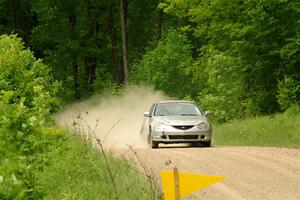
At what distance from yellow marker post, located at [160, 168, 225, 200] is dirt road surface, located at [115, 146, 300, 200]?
55.5 inches

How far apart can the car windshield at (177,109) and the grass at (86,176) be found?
7.87 metres

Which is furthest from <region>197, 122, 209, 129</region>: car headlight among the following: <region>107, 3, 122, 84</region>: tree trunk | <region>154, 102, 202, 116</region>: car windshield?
<region>107, 3, 122, 84</region>: tree trunk

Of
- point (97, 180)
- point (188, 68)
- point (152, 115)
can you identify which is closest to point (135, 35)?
point (188, 68)

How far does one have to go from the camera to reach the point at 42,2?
56.7m

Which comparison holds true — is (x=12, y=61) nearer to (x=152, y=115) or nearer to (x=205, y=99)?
(x=152, y=115)

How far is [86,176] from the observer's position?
12.4 m

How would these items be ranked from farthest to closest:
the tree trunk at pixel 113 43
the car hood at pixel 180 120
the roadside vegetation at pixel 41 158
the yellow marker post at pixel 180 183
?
the tree trunk at pixel 113 43 → the car hood at pixel 180 120 → the yellow marker post at pixel 180 183 → the roadside vegetation at pixel 41 158

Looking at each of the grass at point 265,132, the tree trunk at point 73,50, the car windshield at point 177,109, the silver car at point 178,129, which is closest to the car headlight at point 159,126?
the silver car at point 178,129

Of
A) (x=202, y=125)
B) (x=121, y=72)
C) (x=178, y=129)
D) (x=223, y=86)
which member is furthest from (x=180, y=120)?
(x=121, y=72)

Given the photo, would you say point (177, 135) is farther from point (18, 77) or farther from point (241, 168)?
point (241, 168)

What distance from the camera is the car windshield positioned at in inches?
903

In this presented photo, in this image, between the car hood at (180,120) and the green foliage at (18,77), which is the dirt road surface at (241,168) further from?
the green foliage at (18,77)

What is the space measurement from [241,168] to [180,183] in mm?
7201

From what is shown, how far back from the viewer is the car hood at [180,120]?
71.3 ft
